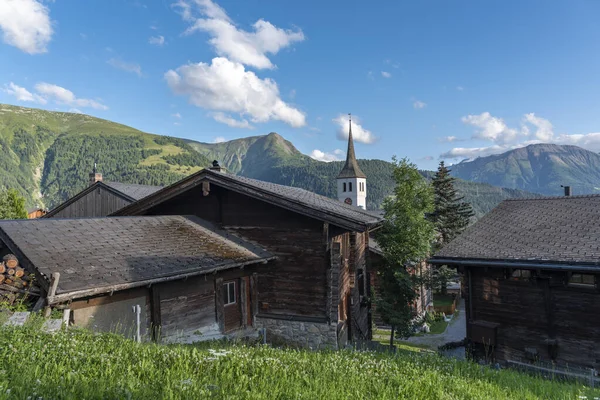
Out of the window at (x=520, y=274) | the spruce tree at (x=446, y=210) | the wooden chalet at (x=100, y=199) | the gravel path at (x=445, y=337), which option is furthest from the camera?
the spruce tree at (x=446, y=210)

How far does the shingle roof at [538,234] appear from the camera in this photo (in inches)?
437

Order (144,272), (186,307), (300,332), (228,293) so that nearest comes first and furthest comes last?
(144,272)
(186,307)
(228,293)
(300,332)

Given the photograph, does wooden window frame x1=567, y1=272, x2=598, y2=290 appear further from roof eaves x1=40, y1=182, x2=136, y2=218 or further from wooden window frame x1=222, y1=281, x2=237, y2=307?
roof eaves x1=40, y1=182, x2=136, y2=218

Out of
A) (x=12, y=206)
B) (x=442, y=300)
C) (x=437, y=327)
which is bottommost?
(x=442, y=300)

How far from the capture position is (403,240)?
751 inches

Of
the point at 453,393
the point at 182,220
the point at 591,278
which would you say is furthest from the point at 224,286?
the point at 591,278

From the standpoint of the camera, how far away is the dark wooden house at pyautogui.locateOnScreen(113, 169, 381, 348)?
1232 cm

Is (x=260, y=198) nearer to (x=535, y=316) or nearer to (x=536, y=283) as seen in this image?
(x=536, y=283)

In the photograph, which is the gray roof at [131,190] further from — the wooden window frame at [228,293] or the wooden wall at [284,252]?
the wooden window frame at [228,293]

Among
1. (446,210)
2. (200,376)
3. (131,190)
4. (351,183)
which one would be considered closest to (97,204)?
(131,190)

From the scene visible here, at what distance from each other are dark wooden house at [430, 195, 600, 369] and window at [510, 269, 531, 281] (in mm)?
28

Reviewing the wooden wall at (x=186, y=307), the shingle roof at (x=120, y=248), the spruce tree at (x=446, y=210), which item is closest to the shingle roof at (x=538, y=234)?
the shingle roof at (x=120, y=248)

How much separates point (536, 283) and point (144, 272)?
11.6 meters

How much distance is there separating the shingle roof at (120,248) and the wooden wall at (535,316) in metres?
7.52
